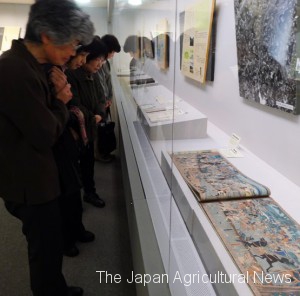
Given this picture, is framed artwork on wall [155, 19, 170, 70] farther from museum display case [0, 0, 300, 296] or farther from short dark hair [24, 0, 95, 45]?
short dark hair [24, 0, 95, 45]

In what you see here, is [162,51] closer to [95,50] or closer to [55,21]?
[95,50]

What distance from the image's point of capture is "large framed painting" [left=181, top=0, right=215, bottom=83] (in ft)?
6.60

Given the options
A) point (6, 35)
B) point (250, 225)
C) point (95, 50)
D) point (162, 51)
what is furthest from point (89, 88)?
point (6, 35)

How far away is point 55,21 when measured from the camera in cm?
110

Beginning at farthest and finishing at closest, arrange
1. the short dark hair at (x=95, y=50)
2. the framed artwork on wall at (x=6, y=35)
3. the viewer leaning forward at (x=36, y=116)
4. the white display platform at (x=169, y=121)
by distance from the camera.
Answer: the framed artwork on wall at (x=6, y=35), the short dark hair at (x=95, y=50), the white display platform at (x=169, y=121), the viewer leaning forward at (x=36, y=116)

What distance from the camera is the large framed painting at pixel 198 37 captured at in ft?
6.60

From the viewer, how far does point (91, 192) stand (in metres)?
2.89

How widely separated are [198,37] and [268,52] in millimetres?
914

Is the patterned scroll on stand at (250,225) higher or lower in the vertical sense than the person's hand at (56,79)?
lower

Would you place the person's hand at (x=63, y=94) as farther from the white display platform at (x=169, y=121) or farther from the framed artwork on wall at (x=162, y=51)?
the framed artwork on wall at (x=162, y=51)

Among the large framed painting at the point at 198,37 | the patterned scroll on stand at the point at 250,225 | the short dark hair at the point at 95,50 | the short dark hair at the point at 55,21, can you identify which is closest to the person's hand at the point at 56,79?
the short dark hair at the point at 55,21

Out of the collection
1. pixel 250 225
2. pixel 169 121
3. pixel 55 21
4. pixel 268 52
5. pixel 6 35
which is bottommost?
pixel 250 225

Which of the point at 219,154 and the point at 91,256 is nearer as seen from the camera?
the point at 219,154

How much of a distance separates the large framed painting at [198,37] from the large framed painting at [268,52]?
0.40 meters
